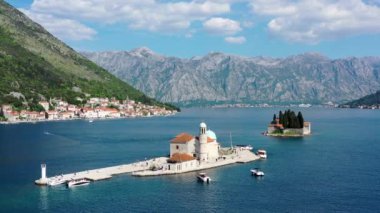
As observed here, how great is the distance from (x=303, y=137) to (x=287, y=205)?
9380 cm

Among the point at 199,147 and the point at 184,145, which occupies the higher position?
the point at 184,145

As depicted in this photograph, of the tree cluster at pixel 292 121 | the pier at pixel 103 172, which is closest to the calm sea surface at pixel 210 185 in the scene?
the pier at pixel 103 172

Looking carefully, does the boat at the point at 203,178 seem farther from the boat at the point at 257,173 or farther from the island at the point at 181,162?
the boat at the point at 257,173

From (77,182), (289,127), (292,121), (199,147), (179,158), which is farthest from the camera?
(292,121)

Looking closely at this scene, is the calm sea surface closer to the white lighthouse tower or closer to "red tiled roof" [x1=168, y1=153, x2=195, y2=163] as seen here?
"red tiled roof" [x1=168, y1=153, x2=195, y2=163]

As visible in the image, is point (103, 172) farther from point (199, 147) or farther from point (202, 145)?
point (202, 145)

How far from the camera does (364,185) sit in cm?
8244

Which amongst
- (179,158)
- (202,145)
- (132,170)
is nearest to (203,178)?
(179,158)

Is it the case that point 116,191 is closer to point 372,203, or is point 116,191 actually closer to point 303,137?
point 372,203

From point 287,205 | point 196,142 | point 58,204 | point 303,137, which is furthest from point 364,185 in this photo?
point 303,137

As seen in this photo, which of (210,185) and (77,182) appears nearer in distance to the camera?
(210,185)

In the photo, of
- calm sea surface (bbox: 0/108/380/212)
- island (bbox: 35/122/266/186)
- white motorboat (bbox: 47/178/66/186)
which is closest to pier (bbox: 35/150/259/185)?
island (bbox: 35/122/266/186)

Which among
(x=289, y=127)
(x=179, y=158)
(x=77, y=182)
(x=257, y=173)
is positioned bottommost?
(x=77, y=182)

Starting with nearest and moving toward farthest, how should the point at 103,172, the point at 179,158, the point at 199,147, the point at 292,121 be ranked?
the point at 103,172 → the point at 179,158 → the point at 199,147 → the point at 292,121
